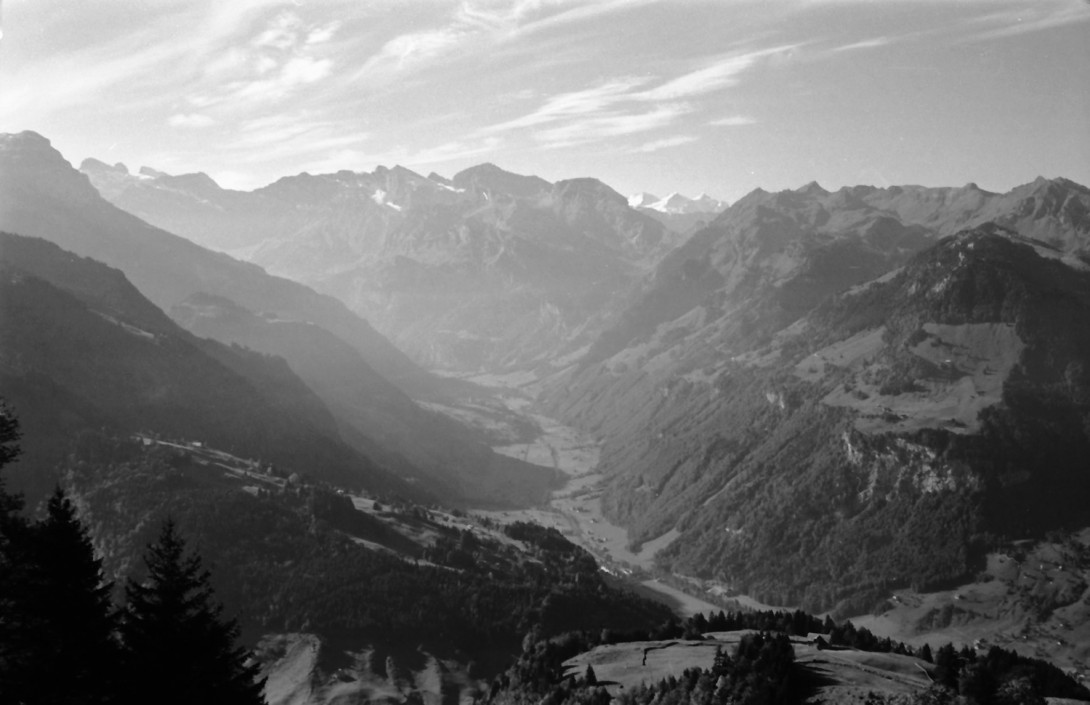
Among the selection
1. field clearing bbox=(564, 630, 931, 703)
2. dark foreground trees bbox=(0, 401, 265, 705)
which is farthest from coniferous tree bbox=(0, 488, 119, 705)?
field clearing bbox=(564, 630, 931, 703)

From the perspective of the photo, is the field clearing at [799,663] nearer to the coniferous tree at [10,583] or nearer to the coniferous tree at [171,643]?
the coniferous tree at [171,643]

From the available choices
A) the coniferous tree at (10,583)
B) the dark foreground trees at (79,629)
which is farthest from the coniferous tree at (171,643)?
the coniferous tree at (10,583)

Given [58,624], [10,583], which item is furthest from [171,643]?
[10,583]

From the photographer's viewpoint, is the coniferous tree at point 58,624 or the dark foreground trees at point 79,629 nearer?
the coniferous tree at point 58,624

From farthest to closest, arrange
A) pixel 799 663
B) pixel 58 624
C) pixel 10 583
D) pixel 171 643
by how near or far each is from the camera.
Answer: pixel 799 663, pixel 171 643, pixel 58 624, pixel 10 583

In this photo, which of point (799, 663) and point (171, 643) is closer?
point (171, 643)

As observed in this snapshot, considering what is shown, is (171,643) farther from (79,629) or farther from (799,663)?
(799,663)

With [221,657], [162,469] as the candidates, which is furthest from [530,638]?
[221,657]

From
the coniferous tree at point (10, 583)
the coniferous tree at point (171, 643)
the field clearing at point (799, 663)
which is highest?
the coniferous tree at point (10, 583)

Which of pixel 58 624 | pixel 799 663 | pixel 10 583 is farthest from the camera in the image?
pixel 799 663
